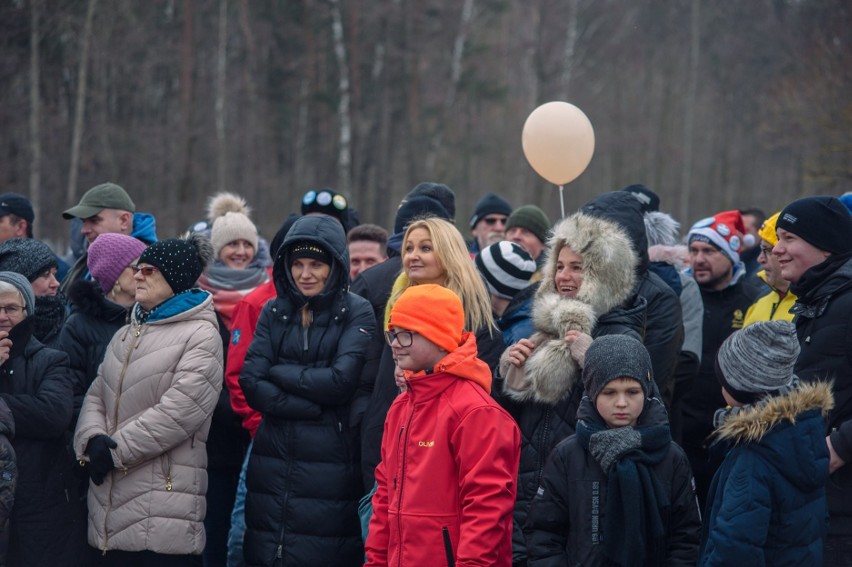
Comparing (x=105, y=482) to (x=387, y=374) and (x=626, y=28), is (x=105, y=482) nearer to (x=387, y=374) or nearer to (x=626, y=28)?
(x=387, y=374)

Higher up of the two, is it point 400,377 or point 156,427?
point 400,377

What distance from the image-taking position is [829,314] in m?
4.13

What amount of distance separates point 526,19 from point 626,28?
21.8 feet

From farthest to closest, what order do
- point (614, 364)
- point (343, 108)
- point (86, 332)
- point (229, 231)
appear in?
1. point (343, 108)
2. point (229, 231)
3. point (86, 332)
4. point (614, 364)

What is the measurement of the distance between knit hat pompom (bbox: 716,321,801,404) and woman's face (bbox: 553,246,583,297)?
1.00 meters

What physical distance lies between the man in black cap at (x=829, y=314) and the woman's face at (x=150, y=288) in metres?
3.06

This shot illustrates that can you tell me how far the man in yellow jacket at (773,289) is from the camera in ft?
17.5

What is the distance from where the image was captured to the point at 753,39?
38.2 metres

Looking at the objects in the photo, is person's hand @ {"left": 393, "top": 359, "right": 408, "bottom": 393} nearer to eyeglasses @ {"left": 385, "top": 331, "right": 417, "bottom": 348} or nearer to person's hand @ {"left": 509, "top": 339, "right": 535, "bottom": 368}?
eyeglasses @ {"left": 385, "top": 331, "right": 417, "bottom": 348}

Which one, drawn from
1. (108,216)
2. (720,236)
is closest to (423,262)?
(720,236)

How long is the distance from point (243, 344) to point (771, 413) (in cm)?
311

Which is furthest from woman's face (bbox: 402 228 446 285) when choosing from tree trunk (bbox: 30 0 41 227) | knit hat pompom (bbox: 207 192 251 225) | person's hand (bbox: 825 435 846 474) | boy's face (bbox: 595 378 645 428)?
tree trunk (bbox: 30 0 41 227)

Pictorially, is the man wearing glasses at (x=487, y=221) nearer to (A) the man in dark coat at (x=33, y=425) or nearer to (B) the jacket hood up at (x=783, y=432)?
(A) the man in dark coat at (x=33, y=425)

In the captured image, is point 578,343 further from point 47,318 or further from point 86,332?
point 47,318
